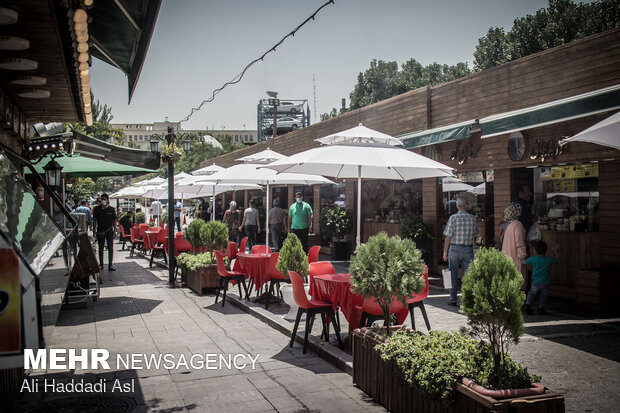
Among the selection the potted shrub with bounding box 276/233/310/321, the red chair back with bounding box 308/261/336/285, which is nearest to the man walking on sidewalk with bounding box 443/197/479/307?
the red chair back with bounding box 308/261/336/285

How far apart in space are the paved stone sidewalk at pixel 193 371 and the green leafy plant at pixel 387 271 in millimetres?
985

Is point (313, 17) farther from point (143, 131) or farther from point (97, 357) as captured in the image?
point (143, 131)

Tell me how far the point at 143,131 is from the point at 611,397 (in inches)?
6396

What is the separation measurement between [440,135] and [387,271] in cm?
617

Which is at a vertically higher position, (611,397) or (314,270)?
(314,270)

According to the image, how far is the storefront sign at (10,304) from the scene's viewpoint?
200cm

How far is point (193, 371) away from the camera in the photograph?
5.33m

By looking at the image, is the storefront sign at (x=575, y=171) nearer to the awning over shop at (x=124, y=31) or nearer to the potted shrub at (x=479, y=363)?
the potted shrub at (x=479, y=363)

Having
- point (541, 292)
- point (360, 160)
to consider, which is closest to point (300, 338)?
point (360, 160)

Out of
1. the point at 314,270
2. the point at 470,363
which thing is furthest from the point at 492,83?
the point at 470,363

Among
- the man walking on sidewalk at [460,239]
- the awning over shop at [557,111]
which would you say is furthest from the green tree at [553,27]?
the man walking on sidewalk at [460,239]

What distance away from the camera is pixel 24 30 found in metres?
4.16

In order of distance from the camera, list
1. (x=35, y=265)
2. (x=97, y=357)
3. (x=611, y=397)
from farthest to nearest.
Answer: (x=97, y=357), (x=611, y=397), (x=35, y=265)

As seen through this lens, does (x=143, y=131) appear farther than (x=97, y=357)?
Yes
